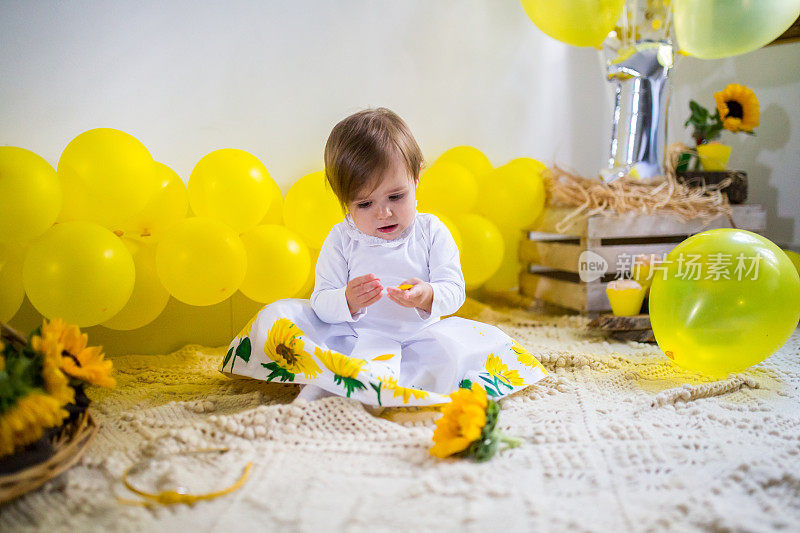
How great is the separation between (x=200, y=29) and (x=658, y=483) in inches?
61.4

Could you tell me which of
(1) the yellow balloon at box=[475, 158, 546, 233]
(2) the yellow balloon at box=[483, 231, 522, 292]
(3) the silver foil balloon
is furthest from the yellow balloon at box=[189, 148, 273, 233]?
(3) the silver foil balloon

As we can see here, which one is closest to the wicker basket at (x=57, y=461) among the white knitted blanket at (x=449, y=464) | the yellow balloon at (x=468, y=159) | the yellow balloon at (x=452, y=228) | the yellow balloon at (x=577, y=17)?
the white knitted blanket at (x=449, y=464)

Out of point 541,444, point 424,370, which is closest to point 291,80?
point 424,370

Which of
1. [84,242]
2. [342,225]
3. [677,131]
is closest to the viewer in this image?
[84,242]

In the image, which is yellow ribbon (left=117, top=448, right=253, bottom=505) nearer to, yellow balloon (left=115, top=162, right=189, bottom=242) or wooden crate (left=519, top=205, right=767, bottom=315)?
yellow balloon (left=115, top=162, right=189, bottom=242)

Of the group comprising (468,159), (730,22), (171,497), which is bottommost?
(171,497)

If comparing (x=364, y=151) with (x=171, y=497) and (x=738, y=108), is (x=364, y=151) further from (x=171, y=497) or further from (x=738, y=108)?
(x=738, y=108)

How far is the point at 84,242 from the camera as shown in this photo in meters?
1.32

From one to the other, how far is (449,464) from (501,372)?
1.30ft

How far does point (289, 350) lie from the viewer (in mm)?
1296

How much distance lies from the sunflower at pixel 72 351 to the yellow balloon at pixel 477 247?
3.58 feet

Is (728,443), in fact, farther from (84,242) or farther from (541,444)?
(84,242)

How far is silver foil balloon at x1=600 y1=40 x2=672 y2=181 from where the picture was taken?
2.03 m

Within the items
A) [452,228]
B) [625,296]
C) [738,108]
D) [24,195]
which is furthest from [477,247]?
[24,195]
